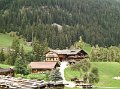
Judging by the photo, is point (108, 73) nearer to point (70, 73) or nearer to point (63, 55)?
point (70, 73)

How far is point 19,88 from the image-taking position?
722 inches

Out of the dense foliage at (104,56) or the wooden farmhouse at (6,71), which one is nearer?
the wooden farmhouse at (6,71)

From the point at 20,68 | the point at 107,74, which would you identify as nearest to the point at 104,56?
the point at 107,74

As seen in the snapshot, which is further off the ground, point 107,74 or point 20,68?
point 20,68

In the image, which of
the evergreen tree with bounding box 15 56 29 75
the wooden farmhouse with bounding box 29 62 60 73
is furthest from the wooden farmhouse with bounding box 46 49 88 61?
the evergreen tree with bounding box 15 56 29 75

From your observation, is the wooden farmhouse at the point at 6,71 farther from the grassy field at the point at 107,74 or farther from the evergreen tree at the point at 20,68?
the grassy field at the point at 107,74

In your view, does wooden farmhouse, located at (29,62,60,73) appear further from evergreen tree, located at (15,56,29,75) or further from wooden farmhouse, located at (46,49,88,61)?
wooden farmhouse, located at (46,49,88,61)

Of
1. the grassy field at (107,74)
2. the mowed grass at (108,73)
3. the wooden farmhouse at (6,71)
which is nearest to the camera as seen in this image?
the wooden farmhouse at (6,71)

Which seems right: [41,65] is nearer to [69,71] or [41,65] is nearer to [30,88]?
[69,71]

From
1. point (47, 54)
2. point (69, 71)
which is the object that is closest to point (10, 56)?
point (47, 54)

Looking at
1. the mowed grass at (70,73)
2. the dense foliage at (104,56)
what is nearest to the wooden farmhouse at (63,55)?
the dense foliage at (104,56)

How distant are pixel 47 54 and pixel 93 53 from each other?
20120 millimetres

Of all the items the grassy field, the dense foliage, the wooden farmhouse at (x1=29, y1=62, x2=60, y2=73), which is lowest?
the grassy field

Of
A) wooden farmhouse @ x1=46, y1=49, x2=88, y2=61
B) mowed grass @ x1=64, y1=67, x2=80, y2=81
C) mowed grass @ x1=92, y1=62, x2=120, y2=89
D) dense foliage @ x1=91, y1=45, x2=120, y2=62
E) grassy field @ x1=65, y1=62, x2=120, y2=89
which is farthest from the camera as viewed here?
dense foliage @ x1=91, y1=45, x2=120, y2=62
